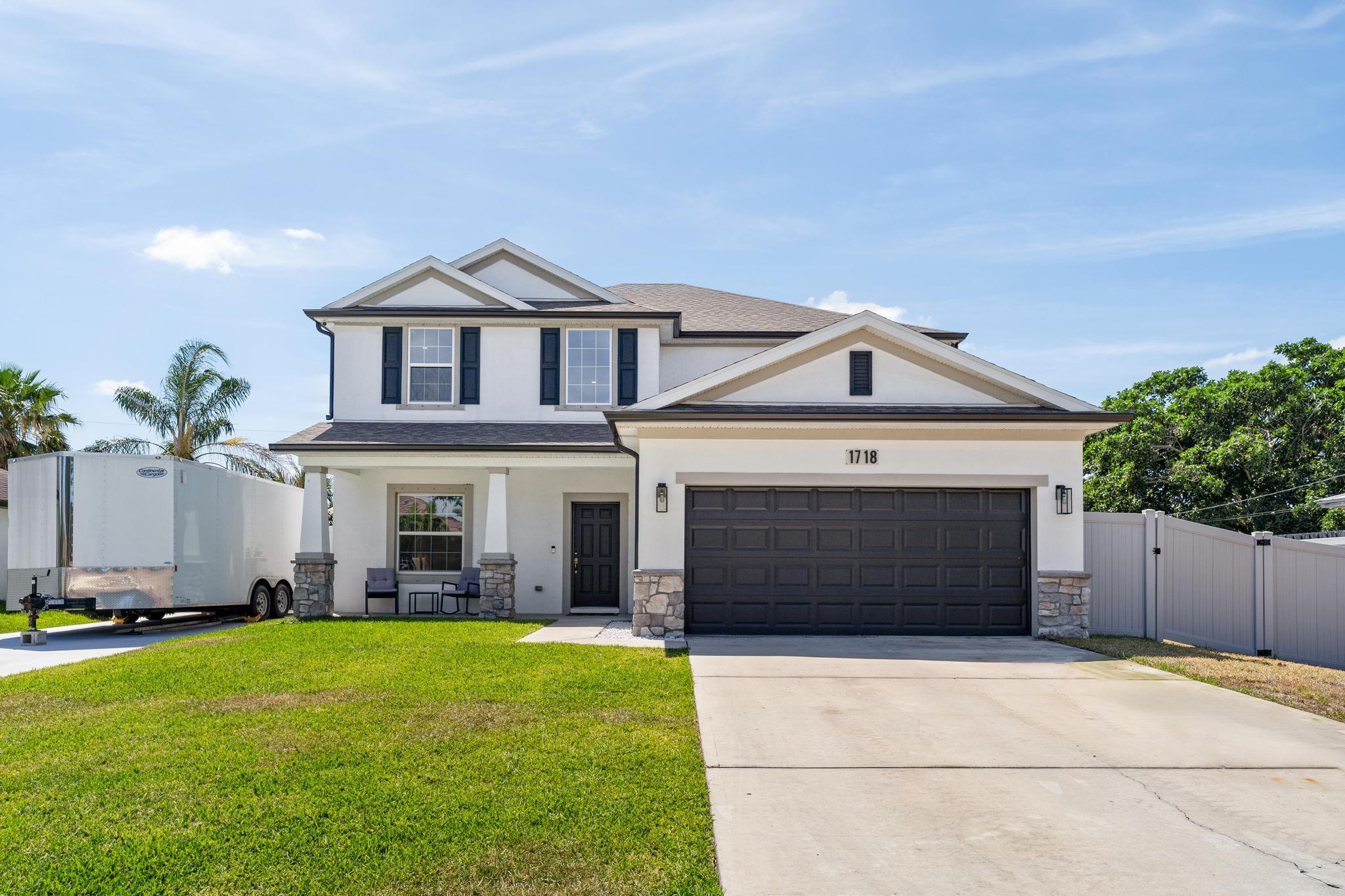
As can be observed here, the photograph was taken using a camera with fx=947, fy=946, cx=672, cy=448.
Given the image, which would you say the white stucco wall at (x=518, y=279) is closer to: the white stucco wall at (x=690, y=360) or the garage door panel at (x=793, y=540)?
the white stucco wall at (x=690, y=360)

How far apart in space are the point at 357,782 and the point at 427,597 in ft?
40.6

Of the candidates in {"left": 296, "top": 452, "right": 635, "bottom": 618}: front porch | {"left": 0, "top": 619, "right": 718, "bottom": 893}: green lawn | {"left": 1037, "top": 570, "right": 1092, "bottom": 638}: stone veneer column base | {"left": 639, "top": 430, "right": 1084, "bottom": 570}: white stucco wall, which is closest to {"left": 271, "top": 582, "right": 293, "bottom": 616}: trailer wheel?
{"left": 296, "top": 452, "right": 635, "bottom": 618}: front porch

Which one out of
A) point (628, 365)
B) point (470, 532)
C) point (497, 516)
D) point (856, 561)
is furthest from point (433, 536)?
point (856, 561)

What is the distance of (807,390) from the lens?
1384 centimetres

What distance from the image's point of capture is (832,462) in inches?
530

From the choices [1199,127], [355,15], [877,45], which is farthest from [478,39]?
[1199,127]

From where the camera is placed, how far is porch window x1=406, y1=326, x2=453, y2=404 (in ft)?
59.6

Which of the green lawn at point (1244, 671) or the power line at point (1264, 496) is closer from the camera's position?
the green lawn at point (1244, 671)

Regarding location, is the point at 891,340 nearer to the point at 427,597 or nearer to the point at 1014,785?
the point at 1014,785

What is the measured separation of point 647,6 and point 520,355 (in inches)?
303

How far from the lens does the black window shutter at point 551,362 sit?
18.1 m

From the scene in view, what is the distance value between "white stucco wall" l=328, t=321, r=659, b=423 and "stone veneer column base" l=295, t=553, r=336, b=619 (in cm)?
280

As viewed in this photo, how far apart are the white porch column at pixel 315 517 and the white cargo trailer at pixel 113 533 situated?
61.8 inches

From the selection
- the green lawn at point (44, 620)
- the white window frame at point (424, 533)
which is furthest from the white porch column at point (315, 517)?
the green lawn at point (44, 620)
